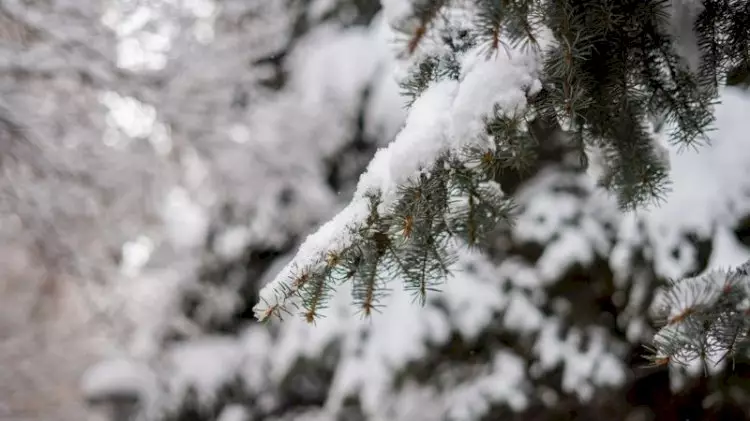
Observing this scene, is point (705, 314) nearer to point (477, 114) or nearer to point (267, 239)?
point (477, 114)

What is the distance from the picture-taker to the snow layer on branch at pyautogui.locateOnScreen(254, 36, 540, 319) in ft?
3.40

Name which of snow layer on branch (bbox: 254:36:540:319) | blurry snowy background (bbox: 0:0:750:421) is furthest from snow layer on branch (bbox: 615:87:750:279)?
snow layer on branch (bbox: 254:36:540:319)

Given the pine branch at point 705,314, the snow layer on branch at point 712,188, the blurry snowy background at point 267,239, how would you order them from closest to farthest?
1. the pine branch at point 705,314
2. the snow layer on branch at point 712,188
3. the blurry snowy background at point 267,239

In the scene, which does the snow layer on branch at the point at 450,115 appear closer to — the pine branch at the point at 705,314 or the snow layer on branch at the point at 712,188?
the pine branch at the point at 705,314

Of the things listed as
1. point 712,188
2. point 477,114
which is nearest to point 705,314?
point 477,114

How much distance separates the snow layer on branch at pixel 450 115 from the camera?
3.40 ft

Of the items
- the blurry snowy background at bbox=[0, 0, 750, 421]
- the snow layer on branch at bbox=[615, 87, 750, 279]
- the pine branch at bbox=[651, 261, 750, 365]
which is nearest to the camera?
the pine branch at bbox=[651, 261, 750, 365]

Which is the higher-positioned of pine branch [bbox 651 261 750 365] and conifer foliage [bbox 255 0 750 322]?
conifer foliage [bbox 255 0 750 322]

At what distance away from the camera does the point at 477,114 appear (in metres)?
1.03

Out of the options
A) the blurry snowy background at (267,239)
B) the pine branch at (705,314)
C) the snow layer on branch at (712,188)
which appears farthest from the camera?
the blurry snowy background at (267,239)

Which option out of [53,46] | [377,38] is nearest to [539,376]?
[377,38]

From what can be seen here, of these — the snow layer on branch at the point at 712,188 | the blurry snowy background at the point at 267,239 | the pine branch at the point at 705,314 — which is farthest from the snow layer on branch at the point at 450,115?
the blurry snowy background at the point at 267,239

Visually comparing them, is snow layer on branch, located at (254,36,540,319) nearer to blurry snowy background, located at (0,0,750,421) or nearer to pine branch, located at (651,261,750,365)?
pine branch, located at (651,261,750,365)

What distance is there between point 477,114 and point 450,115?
0.16ft
